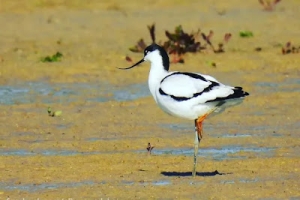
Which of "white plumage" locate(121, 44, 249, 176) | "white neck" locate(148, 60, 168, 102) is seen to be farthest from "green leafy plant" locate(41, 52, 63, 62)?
"white plumage" locate(121, 44, 249, 176)

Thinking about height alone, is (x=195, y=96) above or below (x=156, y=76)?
below

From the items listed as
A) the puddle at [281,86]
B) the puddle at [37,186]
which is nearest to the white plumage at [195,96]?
the puddle at [37,186]

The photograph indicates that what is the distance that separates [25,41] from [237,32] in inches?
158

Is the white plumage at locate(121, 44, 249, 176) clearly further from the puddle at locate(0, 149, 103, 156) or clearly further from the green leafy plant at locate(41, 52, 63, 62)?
the green leafy plant at locate(41, 52, 63, 62)

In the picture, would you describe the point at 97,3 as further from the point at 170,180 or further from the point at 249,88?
the point at 170,180

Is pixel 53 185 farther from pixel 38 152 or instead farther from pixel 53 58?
pixel 53 58

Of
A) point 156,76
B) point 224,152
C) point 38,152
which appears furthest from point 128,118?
point 156,76

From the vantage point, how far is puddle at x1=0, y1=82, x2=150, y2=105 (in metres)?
13.7

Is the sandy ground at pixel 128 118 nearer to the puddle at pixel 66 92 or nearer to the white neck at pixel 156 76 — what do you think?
the puddle at pixel 66 92

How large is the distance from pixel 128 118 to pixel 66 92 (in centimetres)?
223

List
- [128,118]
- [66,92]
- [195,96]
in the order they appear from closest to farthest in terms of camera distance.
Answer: [195,96] → [128,118] → [66,92]

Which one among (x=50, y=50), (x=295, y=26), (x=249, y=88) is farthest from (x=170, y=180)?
(x=295, y=26)

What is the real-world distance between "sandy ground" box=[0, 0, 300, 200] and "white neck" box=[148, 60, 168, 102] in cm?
69

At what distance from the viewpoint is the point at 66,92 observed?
46.9ft
